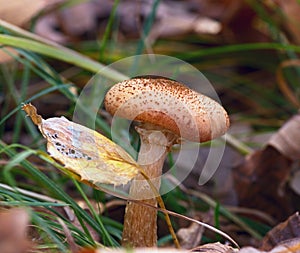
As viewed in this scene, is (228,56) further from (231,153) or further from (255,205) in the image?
(255,205)

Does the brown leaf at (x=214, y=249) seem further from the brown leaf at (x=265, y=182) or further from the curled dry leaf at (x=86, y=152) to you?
the brown leaf at (x=265, y=182)

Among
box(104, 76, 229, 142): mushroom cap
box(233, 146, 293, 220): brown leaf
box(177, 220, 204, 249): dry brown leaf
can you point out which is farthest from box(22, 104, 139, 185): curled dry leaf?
box(233, 146, 293, 220): brown leaf

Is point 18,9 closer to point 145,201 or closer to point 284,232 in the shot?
point 145,201

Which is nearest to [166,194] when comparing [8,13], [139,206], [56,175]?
[139,206]

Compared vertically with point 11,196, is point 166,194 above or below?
below

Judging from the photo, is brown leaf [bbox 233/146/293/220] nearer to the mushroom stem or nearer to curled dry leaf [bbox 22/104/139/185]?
the mushroom stem

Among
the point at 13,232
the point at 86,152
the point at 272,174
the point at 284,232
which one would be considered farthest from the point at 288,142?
the point at 13,232
